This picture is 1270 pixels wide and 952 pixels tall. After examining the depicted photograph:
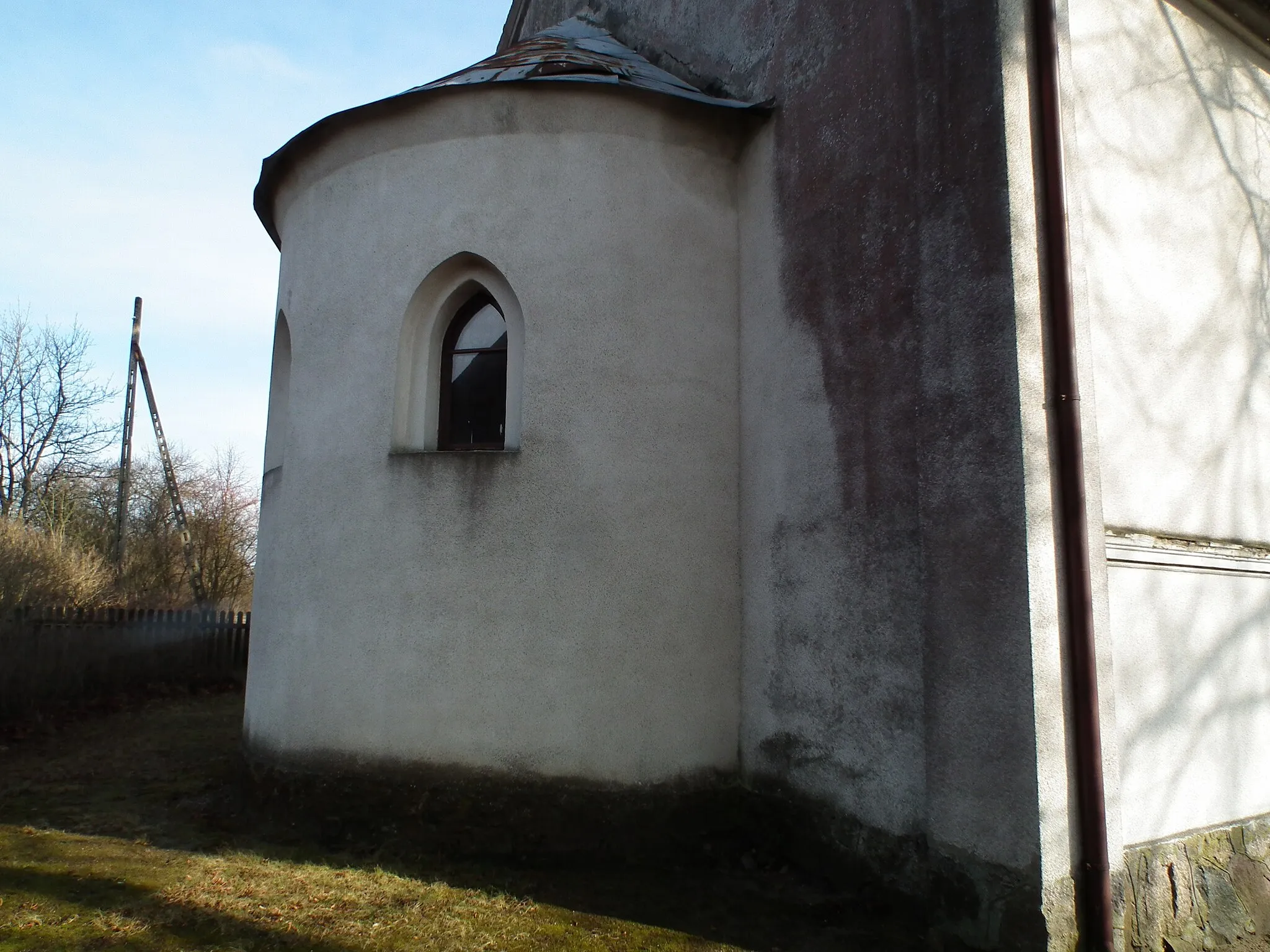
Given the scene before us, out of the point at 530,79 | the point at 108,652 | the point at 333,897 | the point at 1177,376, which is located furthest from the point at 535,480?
the point at 108,652

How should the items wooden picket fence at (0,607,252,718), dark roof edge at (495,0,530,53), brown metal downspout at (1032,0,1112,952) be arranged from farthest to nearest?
dark roof edge at (495,0,530,53) < wooden picket fence at (0,607,252,718) < brown metal downspout at (1032,0,1112,952)

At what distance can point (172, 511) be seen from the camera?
27.5 m

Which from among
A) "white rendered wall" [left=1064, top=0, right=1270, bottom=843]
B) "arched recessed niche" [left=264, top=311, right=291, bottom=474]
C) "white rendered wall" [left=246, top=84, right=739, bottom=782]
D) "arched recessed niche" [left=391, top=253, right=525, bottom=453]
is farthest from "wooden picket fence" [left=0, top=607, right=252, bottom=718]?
"white rendered wall" [left=1064, top=0, right=1270, bottom=843]

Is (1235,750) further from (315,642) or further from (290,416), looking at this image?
(290,416)

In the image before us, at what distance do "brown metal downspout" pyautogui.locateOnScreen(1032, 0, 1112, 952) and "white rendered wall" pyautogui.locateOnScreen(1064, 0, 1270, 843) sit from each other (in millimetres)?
274

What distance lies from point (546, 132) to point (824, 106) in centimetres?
204

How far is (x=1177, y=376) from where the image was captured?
550 cm

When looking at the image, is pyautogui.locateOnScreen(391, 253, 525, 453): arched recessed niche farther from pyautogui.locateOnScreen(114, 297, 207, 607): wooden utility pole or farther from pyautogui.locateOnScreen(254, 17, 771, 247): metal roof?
pyautogui.locateOnScreen(114, 297, 207, 607): wooden utility pole

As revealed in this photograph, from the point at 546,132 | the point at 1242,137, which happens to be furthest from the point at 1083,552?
the point at 546,132

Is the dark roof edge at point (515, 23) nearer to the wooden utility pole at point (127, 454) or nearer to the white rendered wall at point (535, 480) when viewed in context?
the white rendered wall at point (535, 480)

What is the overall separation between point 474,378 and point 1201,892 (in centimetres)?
563

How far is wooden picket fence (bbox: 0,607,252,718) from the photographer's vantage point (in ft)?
37.1

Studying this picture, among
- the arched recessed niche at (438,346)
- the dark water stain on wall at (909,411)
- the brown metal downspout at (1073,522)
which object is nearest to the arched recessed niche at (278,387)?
the arched recessed niche at (438,346)

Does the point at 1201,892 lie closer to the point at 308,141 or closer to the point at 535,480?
the point at 535,480
